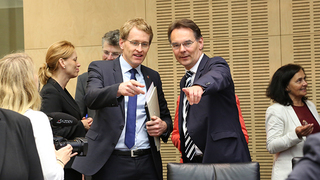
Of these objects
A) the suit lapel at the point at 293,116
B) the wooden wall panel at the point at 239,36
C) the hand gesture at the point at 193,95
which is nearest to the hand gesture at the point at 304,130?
the suit lapel at the point at 293,116

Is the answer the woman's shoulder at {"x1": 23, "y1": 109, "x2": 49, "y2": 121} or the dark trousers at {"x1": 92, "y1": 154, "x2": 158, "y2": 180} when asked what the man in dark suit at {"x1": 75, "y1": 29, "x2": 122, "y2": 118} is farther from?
the woman's shoulder at {"x1": 23, "y1": 109, "x2": 49, "y2": 121}

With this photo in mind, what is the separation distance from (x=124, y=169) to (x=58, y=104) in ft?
2.78

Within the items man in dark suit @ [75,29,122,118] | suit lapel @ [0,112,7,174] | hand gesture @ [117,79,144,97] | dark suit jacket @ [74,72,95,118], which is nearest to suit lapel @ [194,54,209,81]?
hand gesture @ [117,79,144,97]

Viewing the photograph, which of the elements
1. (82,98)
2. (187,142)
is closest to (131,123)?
(187,142)

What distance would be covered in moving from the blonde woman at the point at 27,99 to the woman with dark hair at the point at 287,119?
226 centimetres

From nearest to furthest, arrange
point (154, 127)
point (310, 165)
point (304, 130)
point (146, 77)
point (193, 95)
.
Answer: point (310, 165)
point (193, 95)
point (154, 127)
point (146, 77)
point (304, 130)

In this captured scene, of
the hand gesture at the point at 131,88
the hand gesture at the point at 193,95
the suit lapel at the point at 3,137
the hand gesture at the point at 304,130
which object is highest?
the hand gesture at the point at 131,88

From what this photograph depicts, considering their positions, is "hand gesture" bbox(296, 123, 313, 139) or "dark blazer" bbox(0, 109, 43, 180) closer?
"dark blazer" bbox(0, 109, 43, 180)

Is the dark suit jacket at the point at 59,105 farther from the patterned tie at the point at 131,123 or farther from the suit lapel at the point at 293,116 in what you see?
the suit lapel at the point at 293,116

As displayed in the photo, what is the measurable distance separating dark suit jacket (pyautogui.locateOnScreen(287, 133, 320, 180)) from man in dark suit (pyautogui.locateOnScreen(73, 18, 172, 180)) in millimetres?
1611

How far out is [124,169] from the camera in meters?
2.45

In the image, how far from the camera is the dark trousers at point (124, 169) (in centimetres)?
245

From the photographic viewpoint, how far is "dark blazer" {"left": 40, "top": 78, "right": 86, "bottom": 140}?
283cm

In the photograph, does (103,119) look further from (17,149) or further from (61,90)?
(17,149)
